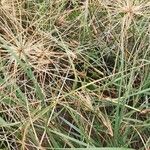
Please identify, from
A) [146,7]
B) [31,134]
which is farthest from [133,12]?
[31,134]

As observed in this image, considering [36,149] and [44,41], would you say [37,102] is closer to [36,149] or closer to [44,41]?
[36,149]

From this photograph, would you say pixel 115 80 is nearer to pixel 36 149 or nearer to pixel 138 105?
pixel 138 105

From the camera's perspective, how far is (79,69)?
1282 mm

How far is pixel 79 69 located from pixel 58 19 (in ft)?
0.64

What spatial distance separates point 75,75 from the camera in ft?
3.45

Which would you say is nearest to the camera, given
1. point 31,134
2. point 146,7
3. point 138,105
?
point 31,134

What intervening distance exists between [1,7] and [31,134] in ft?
1.57

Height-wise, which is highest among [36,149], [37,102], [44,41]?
[44,41]

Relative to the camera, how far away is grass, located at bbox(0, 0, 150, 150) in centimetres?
107

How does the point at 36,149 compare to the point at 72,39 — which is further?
the point at 72,39

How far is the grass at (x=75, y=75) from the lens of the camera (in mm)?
1074

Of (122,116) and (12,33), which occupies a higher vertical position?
(12,33)

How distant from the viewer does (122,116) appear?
107 cm

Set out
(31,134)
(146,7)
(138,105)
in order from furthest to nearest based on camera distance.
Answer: (146,7)
(138,105)
(31,134)
